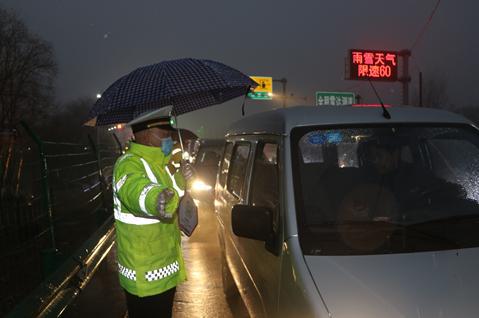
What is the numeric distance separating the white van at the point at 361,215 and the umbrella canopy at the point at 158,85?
568 mm

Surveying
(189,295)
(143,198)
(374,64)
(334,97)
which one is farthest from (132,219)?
(374,64)

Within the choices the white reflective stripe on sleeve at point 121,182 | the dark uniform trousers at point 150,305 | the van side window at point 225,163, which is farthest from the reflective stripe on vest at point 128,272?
the van side window at point 225,163

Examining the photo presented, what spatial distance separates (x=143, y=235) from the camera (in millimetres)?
2932

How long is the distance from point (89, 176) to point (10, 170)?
432cm

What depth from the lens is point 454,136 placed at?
3.53 meters

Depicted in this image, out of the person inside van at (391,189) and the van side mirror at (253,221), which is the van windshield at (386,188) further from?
the van side mirror at (253,221)

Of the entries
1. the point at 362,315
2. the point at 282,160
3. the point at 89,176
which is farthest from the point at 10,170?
the point at 89,176

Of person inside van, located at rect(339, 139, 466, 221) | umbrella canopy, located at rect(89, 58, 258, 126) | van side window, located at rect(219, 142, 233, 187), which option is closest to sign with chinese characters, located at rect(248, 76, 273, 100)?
van side window, located at rect(219, 142, 233, 187)

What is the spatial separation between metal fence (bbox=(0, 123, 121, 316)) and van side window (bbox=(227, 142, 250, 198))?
1.99m

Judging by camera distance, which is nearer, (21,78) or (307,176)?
(307,176)

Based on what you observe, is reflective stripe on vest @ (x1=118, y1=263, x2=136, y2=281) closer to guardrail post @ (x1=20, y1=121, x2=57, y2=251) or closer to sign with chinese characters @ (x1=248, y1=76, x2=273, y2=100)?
guardrail post @ (x1=20, y1=121, x2=57, y2=251)

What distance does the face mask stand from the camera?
3070mm

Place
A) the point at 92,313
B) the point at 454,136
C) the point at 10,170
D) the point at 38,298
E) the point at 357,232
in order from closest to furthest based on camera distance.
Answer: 1. the point at 357,232
2. the point at 454,136
3. the point at 38,298
4. the point at 10,170
5. the point at 92,313

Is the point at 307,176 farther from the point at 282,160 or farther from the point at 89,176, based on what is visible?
the point at 89,176
